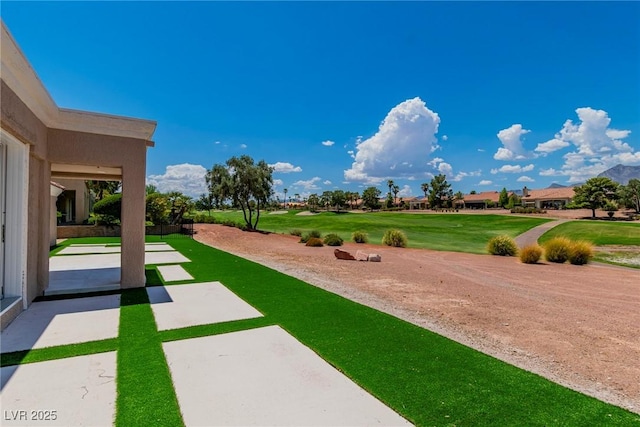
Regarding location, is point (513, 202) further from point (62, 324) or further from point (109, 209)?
point (62, 324)

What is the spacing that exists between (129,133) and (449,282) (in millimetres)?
8772

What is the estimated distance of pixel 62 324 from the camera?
4625 millimetres

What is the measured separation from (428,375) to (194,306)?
4.20m

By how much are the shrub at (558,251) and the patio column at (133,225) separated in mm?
15242

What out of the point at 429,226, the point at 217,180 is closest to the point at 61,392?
the point at 217,180

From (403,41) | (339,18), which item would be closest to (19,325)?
(339,18)

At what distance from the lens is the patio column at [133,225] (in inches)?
264

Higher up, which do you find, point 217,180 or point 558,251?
point 217,180

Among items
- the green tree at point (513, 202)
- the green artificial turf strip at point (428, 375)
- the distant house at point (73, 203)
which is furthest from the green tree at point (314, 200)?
the green artificial turf strip at point (428, 375)

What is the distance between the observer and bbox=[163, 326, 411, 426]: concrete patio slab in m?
2.56

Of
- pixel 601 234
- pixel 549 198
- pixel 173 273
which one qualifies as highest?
pixel 549 198

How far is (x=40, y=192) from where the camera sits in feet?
19.2

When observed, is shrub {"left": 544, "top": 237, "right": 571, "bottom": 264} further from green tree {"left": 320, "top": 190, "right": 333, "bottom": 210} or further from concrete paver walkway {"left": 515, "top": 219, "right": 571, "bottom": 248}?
green tree {"left": 320, "top": 190, "right": 333, "bottom": 210}

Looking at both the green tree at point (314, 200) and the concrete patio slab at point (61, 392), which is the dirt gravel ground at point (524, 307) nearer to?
the concrete patio slab at point (61, 392)
